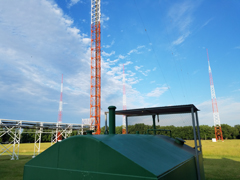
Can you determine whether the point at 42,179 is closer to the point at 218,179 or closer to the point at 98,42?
the point at 218,179

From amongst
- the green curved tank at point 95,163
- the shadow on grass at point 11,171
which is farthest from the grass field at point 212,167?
the green curved tank at point 95,163

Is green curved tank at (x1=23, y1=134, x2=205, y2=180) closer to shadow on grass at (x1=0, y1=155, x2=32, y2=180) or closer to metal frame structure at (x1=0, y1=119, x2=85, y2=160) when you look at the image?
shadow on grass at (x1=0, y1=155, x2=32, y2=180)

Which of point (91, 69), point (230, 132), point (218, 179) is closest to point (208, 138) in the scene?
point (230, 132)

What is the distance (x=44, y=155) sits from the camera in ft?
A: 11.1

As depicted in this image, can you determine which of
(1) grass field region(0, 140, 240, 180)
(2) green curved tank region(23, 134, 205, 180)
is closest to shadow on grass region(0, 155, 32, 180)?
(1) grass field region(0, 140, 240, 180)

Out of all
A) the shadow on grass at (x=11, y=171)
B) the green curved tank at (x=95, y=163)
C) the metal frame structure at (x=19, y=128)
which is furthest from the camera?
the metal frame structure at (x=19, y=128)

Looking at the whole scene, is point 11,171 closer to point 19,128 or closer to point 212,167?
point 19,128

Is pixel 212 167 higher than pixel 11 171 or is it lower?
lower

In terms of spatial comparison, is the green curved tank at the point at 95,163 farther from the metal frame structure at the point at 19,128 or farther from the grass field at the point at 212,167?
the metal frame structure at the point at 19,128

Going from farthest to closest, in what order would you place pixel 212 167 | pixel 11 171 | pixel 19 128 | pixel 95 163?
pixel 19 128 < pixel 212 167 < pixel 11 171 < pixel 95 163

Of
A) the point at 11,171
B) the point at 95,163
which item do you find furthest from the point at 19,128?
the point at 95,163

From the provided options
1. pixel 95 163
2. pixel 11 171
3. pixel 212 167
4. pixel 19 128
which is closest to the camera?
pixel 95 163

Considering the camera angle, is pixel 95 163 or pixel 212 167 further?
pixel 212 167

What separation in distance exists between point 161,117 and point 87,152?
6416 mm
